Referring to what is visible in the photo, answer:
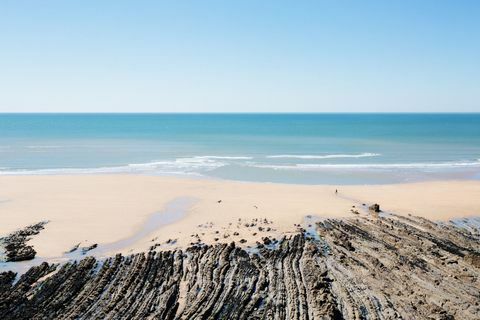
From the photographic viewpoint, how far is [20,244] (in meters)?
17.7

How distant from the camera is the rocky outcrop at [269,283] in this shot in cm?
1191

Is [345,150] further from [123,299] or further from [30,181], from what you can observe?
[123,299]

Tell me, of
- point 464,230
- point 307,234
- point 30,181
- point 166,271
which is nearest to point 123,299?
point 166,271

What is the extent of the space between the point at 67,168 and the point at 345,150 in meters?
37.6

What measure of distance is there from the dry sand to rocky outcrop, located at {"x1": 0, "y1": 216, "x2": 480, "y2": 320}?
273cm

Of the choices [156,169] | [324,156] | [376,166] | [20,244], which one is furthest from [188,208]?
[324,156]

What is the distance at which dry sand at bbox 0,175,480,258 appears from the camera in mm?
19609

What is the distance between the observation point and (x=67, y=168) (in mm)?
39312

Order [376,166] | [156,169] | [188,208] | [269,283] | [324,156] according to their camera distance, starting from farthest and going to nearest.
→ [324,156] → [376,166] → [156,169] → [188,208] → [269,283]

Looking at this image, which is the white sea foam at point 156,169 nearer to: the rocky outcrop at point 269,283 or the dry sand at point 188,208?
the dry sand at point 188,208

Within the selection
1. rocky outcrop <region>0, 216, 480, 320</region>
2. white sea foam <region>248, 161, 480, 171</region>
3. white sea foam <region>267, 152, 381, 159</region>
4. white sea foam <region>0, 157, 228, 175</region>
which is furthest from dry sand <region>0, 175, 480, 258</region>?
white sea foam <region>267, 152, 381, 159</region>

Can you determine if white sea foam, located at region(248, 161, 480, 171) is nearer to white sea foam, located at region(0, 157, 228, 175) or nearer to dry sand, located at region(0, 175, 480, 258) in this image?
white sea foam, located at region(0, 157, 228, 175)

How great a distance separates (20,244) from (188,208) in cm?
989

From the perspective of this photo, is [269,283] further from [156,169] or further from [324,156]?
[324,156]
